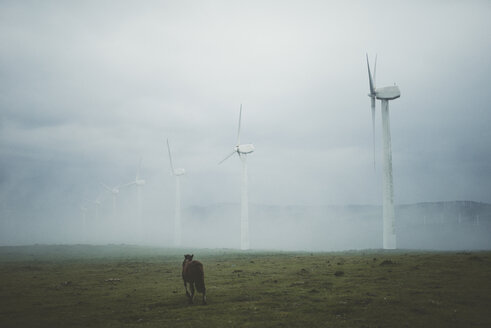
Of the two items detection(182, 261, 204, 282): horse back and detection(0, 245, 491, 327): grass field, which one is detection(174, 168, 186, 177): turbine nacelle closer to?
detection(0, 245, 491, 327): grass field

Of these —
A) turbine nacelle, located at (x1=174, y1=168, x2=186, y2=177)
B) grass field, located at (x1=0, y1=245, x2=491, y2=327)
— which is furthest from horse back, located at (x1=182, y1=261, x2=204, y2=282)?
turbine nacelle, located at (x1=174, y1=168, x2=186, y2=177)

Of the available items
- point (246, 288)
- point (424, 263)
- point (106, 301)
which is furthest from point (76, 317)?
point (424, 263)

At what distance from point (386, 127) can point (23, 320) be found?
63.5 metres

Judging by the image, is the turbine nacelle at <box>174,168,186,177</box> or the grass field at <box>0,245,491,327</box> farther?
the turbine nacelle at <box>174,168,186,177</box>

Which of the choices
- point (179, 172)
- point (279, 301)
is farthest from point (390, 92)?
point (179, 172)

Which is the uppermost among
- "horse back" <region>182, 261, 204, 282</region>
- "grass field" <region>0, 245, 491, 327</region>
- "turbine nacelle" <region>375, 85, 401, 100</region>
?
"turbine nacelle" <region>375, 85, 401, 100</region>

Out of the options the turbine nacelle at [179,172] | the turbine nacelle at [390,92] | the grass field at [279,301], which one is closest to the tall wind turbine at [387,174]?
the turbine nacelle at [390,92]

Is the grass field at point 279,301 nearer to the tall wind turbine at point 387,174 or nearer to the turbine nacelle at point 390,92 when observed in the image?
the tall wind turbine at point 387,174

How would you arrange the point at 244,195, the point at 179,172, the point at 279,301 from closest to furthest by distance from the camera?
1. the point at 279,301
2. the point at 244,195
3. the point at 179,172

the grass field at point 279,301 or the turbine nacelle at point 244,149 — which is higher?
the turbine nacelle at point 244,149

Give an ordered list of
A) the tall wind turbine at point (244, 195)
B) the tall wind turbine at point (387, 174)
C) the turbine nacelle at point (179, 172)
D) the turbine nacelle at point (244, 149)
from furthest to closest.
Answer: the turbine nacelle at point (179, 172) < the turbine nacelle at point (244, 149) < the tall wind turbine at point (244, 195) < the tall wind turbine at point (387, 174)

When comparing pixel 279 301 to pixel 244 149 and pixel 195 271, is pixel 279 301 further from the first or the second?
pixel 244 149

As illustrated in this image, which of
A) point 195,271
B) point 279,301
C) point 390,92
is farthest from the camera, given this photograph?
point 390,92

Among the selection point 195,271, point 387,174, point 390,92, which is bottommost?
point 195,271
